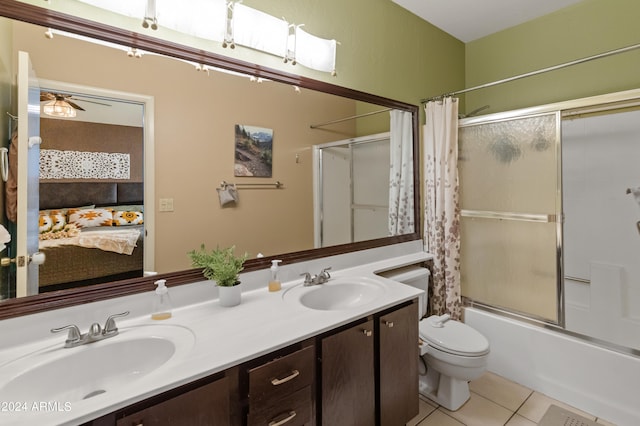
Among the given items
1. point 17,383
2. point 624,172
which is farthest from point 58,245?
point 624,172

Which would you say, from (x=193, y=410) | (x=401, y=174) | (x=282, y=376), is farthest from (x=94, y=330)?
(x=401, y=174)

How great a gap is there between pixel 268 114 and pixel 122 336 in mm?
1167

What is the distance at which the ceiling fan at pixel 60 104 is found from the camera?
1080mm

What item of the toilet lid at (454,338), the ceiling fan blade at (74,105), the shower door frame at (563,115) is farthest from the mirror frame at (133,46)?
the shower door frame at (563,115)

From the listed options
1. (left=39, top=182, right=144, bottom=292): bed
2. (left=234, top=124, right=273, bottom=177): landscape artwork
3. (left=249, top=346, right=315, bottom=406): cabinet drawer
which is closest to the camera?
(left=249, top=346, right=315, bottom=406): cabinet drawer

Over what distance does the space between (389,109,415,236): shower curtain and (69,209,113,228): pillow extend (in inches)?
67.0

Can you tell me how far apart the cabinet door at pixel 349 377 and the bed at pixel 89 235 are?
0.85 metres

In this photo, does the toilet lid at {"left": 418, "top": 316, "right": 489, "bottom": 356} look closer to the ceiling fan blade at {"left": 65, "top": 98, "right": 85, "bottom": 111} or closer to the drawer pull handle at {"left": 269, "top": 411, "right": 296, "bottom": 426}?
the drawer pull handle at {"left": 269, "top": 411, "right": 296, "bottom": 426}

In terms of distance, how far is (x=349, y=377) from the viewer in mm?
1266

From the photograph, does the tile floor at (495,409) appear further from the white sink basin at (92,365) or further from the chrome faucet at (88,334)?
the chrome faucet at (88,334)

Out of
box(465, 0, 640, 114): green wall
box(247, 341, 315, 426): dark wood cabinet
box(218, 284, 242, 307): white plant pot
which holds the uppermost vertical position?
box(465, 0, 640, 114): green wall

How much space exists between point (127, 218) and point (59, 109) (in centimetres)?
44

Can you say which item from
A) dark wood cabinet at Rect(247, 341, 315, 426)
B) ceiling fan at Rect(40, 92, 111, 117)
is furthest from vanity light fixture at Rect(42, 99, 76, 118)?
dark wood cabinet at Rect(247, 341, 315, 426)

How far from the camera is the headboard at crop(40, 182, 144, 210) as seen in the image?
1087 mm
